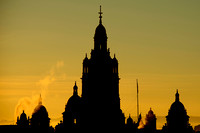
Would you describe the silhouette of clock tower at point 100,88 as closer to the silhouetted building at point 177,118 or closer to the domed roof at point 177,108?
the domed roof at point 177,108

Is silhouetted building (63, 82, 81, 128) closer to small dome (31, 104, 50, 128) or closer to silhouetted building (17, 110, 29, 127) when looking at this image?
small dome (31, 104, 50, 128)

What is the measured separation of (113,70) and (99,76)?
3.25 metres

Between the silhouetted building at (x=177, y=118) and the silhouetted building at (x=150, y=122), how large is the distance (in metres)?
5.50

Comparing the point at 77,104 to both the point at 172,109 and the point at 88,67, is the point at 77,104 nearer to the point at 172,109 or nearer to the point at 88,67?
the point at 88,67

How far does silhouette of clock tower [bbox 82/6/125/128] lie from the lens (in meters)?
156

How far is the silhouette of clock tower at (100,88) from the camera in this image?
156250 mm

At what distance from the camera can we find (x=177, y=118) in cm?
17338

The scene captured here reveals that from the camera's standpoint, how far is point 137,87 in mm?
193375

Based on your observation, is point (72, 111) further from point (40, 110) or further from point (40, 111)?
point (40, 110)

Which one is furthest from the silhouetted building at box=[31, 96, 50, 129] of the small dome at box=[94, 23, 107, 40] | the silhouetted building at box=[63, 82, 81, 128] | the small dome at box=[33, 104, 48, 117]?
the small dome at box=[94, 23, 107, 40]

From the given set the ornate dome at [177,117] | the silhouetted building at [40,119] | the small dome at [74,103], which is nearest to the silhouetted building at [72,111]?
the small dome at [74,103]

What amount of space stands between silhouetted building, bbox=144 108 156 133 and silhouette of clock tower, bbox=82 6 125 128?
67.4 feet

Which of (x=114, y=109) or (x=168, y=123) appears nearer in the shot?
(x=114, y=109)

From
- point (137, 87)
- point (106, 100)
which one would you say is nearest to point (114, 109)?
point (106, 100)
